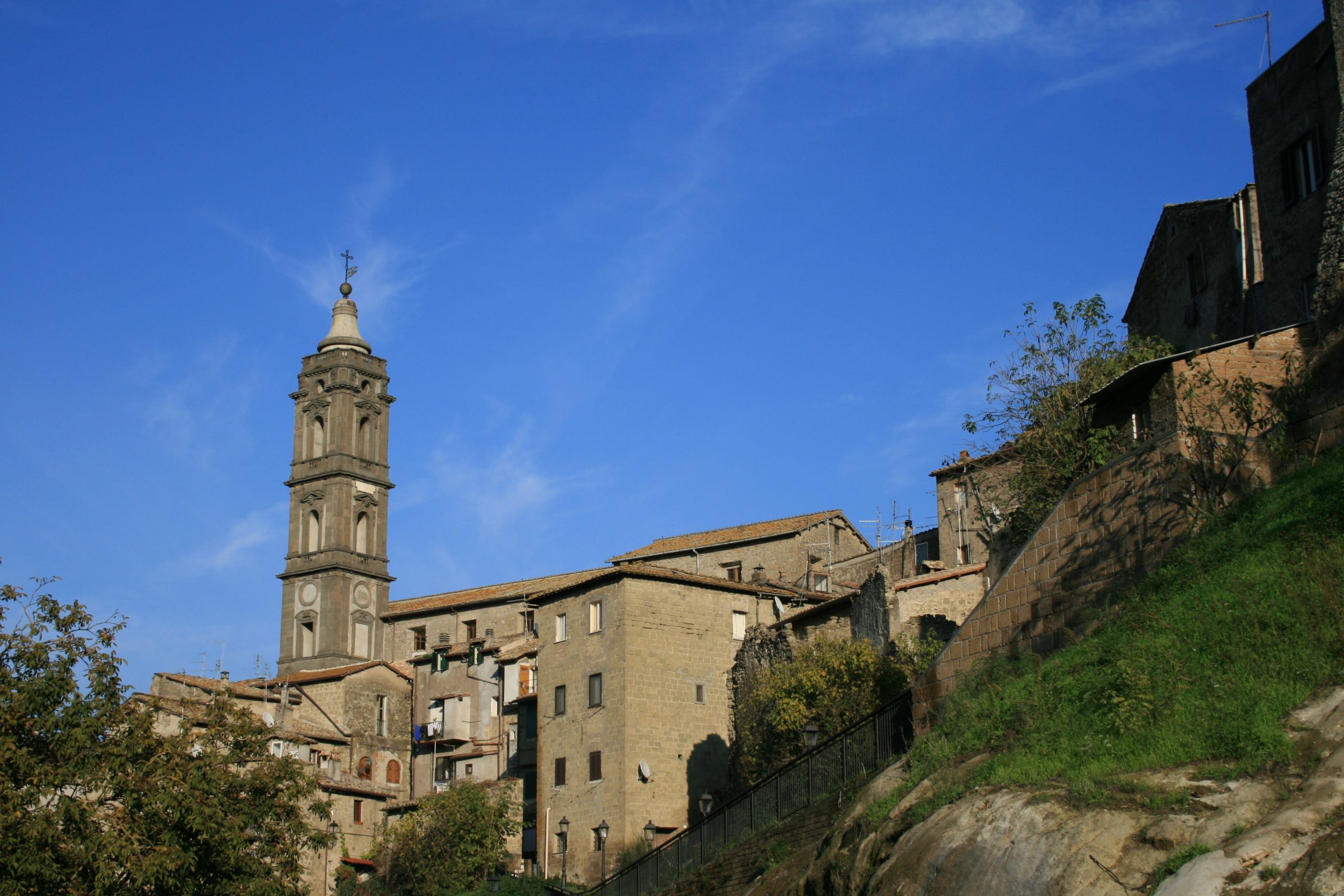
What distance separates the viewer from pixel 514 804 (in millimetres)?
47625

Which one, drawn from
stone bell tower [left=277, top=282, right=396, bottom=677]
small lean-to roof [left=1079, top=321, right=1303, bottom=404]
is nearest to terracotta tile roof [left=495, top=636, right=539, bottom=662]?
stone bell tower [left=277, top=282, right=396, bottom=677]

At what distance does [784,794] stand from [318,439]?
60150 millimetres

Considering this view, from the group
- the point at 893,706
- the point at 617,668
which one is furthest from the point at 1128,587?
the point at 617,668

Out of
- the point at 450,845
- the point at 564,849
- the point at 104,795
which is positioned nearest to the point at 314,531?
the point at 450,845

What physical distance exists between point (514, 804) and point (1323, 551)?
118 feet

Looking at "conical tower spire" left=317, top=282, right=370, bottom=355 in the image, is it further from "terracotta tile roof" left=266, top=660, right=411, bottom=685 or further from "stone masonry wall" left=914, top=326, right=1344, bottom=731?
"stone masonry wall" left=914, top=326, right=1344, bottom=731

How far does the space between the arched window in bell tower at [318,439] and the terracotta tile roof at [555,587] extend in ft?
30.5

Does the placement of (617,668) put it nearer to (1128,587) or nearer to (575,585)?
(575,585)

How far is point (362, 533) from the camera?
78688mm

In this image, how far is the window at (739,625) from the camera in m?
45.8

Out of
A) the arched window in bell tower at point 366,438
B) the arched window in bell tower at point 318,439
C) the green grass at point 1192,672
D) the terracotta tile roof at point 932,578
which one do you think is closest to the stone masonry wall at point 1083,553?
the green grass at point 1192,672

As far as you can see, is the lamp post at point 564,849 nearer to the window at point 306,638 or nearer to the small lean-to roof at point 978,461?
the small lean-to roof at point 978,461

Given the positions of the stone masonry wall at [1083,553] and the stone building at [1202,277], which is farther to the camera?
the stone building at [1202,277]

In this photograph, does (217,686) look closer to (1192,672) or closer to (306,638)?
(306,638)
